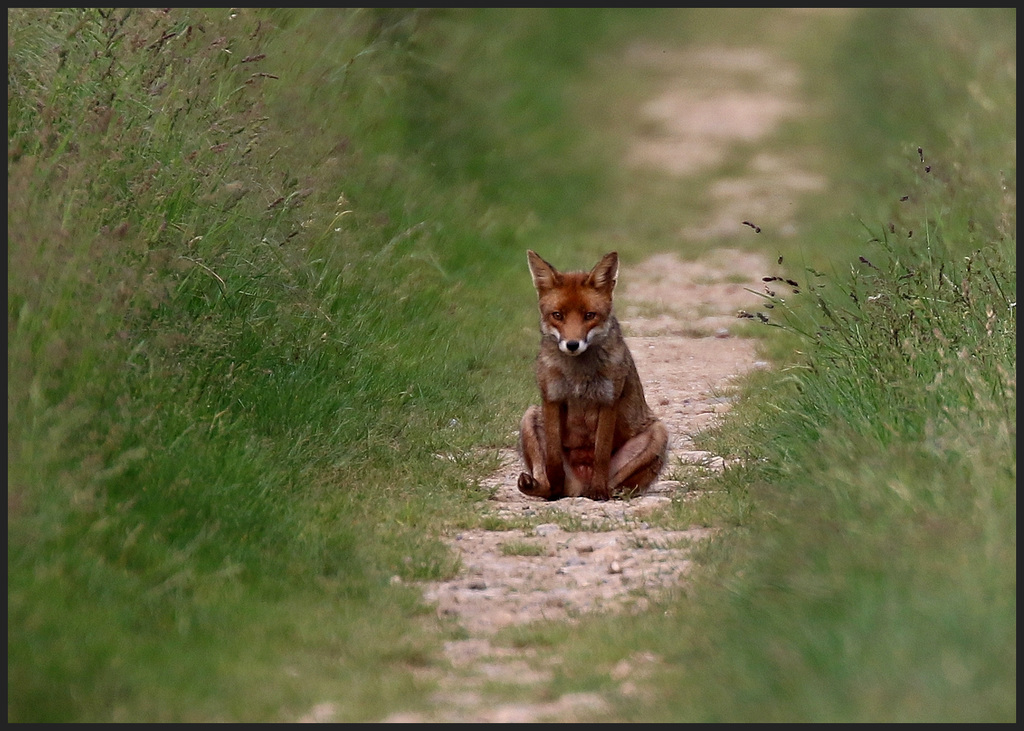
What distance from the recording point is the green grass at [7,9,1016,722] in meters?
4.64

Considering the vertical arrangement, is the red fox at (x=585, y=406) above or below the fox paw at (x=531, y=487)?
above

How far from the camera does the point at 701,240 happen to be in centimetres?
1365

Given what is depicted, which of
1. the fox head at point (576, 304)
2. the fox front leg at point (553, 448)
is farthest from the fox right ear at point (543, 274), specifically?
the fox front leg at point (553, 448)

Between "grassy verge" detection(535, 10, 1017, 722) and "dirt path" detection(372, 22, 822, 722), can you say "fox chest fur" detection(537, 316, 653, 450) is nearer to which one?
"dirt path" detection(372, 22, 822, 722)

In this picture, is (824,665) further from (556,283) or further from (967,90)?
(967,90)

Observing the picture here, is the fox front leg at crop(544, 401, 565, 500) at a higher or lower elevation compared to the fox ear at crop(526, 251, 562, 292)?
lower

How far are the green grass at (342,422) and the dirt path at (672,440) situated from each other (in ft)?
0.57

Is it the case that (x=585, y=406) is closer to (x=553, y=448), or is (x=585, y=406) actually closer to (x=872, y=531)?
(x=553, y=448)

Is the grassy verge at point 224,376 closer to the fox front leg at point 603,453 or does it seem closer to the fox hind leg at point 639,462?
the fox front leg at point 603,453

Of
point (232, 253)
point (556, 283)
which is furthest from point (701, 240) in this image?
point (232, 253)

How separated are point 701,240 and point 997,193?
3.80 meters

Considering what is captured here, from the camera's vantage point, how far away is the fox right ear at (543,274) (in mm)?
7770

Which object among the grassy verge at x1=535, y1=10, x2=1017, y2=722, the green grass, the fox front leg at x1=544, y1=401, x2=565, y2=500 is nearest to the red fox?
the fox front leg at x1=544, y1=401, x2=565, y2=500

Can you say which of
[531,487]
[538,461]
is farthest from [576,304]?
[531,487]
